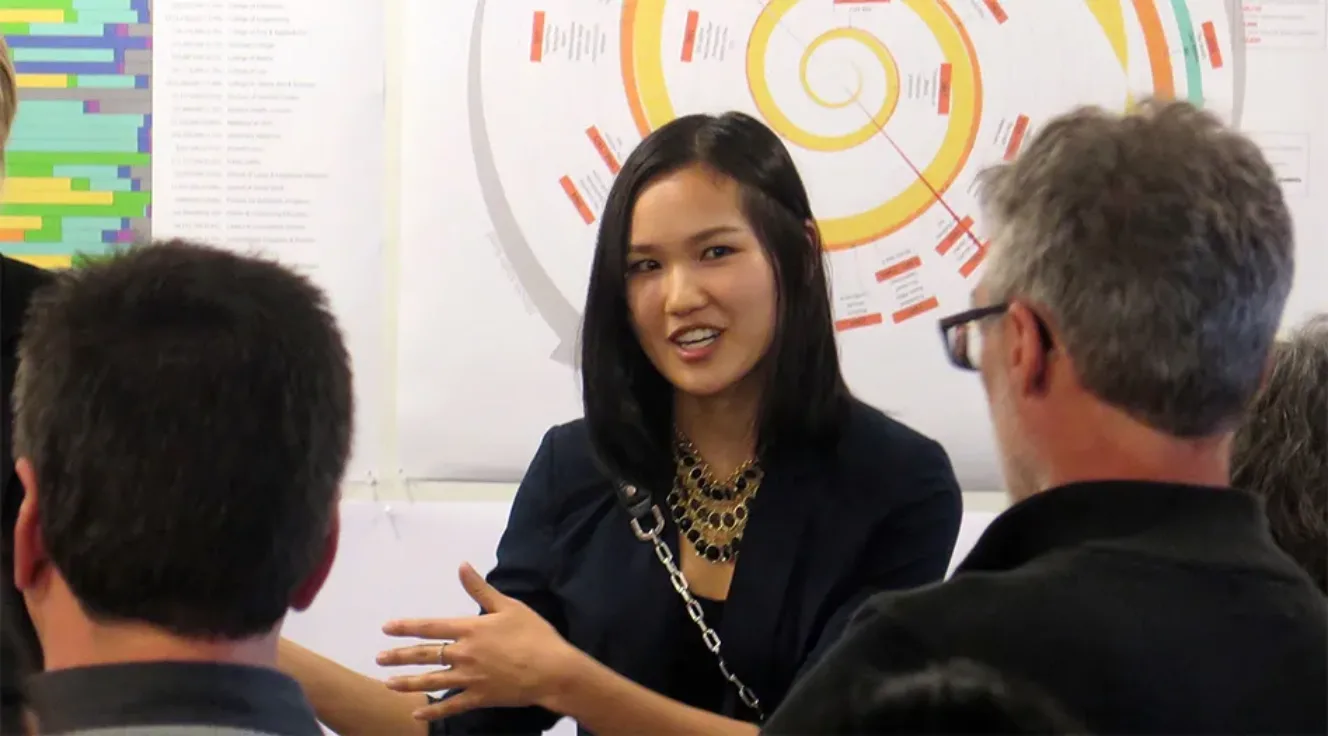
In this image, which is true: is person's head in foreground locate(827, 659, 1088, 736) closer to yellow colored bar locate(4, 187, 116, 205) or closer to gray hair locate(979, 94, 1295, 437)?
gray hair locate(979, 94, 1295, 437)

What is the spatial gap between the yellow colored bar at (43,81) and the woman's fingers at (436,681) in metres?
1.20

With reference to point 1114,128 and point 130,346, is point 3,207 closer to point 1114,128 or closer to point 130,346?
point 130,346

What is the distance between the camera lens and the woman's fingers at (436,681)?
1168mm

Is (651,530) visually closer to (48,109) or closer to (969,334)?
(969,334)

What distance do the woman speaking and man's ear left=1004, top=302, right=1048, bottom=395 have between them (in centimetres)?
52

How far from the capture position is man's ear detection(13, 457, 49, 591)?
726 millimetres

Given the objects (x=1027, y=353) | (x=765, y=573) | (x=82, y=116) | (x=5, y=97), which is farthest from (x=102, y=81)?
(x=1027, y=353)

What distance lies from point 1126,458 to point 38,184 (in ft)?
5.65

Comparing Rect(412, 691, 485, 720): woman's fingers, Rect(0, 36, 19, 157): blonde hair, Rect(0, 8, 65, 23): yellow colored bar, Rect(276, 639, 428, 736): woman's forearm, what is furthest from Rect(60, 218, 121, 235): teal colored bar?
Rect(412, 691, 485, 720): woman's fingers

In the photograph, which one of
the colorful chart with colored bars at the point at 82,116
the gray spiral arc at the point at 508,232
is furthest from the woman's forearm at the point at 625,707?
the colorful chart with colored bars at the point at 82,116

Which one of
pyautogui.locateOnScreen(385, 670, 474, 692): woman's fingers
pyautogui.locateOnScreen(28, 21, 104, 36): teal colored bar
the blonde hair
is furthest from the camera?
pyautogui.locateOnScreen(28, 21, 104, 36): teal colored bar

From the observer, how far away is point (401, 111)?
6.11 feet

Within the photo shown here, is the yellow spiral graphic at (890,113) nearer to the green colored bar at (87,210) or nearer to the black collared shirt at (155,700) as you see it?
the green colored bar at (87,210)

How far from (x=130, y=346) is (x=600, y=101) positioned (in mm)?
1251
